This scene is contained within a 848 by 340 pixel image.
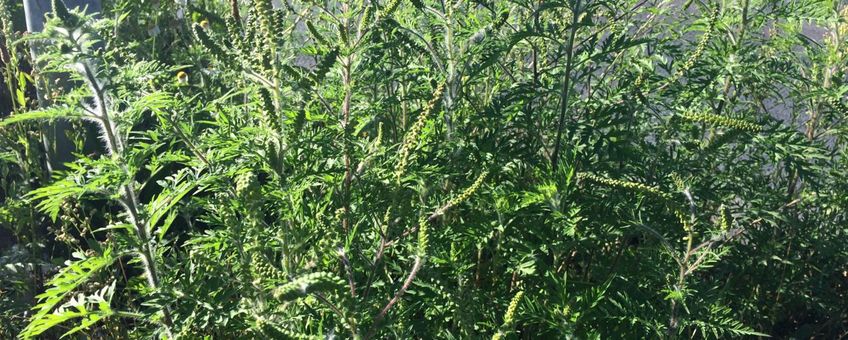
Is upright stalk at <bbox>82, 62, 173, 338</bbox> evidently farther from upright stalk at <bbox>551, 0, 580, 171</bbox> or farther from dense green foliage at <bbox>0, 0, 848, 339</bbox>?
upright stalk at <bbox>551, 0, 580, 171</bbox>

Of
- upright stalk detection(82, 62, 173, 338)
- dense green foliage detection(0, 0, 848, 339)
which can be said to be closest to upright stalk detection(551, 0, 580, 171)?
dense green foliage detection(0, 0, 848, 339)

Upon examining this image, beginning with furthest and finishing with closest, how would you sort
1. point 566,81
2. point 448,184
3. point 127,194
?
point 448,184 → point 566,81 → point 127,194

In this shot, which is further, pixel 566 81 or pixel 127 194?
pixel 566 81

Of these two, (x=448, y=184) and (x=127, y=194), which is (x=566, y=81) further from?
(x=127, y=194)

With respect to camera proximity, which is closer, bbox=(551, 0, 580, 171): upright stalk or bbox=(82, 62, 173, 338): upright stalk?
bbox=(82, 62, 173, 338): upright stalk

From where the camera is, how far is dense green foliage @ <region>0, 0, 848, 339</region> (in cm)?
271

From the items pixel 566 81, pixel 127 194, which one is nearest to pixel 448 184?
pixel 566 81

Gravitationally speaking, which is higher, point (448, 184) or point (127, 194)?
point (127, 194)

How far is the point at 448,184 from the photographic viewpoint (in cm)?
362

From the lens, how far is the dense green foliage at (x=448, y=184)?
2.71 meters

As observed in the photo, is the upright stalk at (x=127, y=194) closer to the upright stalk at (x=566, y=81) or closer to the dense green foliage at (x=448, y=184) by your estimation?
the dense green foliage at (x=448, y=184)

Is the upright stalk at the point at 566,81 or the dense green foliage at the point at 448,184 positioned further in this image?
the upright stalk at the point at 566,81

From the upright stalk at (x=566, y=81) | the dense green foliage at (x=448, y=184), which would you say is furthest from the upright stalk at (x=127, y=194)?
the upright stalk at (x=566, y=81)

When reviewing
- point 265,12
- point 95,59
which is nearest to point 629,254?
point 265,12
